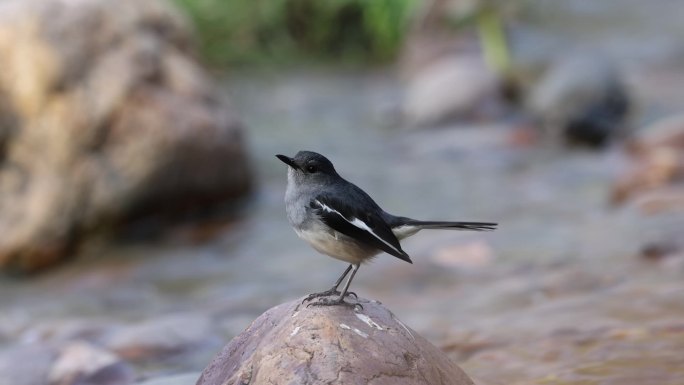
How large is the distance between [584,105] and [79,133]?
4976 mm

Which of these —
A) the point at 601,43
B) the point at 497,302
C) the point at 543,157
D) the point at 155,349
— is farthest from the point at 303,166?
the point at 601,43

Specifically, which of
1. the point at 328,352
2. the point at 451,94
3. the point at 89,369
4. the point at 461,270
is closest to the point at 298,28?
the point at 451,94

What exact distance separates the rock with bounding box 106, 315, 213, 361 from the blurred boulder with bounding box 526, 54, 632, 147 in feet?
17.6

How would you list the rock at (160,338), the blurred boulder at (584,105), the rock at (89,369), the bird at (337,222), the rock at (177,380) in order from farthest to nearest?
the blurred boulder at (584,105)
the rock at (160,338)
the rock at (89,369)
the rock at (177,380)
the bird at (337,222)

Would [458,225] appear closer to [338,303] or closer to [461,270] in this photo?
[338,303]

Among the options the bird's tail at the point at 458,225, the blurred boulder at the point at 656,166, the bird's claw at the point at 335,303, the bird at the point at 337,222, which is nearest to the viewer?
the bird's claw at the point at 335,303

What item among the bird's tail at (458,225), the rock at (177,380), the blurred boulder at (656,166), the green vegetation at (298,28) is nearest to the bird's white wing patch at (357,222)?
the bird's tail at (458,225)

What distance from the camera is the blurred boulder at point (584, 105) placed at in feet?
34.7

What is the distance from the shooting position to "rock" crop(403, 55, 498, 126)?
11.6 meters

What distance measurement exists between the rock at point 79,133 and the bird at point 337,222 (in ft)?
15.1

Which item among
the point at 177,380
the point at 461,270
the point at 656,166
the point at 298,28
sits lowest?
the point at 177,380

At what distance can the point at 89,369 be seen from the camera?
17.6 feet

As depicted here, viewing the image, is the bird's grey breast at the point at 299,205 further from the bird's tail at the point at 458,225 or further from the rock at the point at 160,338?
the rock at the point at 160,338

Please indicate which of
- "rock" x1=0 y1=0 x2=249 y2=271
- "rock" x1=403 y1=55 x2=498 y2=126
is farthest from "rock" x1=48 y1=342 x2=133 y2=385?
"rock" x1=403 y1=55 x2=498 y2=126
